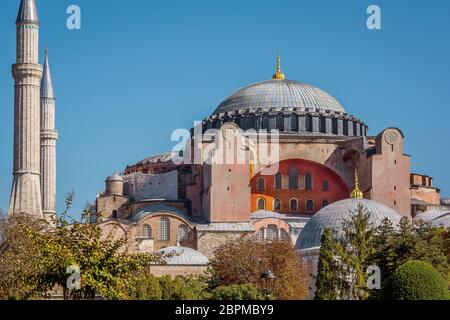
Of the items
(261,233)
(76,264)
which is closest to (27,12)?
(261,233)

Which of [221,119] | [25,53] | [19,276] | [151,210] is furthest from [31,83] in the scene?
[19,276]

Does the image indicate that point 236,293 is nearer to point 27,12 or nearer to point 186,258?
point 186,258

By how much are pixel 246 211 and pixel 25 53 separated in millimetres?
10174

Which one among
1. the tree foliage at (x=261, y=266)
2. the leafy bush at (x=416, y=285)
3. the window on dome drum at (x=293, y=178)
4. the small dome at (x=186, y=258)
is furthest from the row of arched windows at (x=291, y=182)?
the leafy bush at (x=416, y=285)

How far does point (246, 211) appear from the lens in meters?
46.8

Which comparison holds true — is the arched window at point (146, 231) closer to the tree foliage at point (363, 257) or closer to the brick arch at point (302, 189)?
the brick arch at point (302, 189)

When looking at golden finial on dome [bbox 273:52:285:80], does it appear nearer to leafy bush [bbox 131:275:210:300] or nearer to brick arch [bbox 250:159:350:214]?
brick arch [bbox 250:159:350:214]

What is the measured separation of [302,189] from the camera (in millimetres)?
50156

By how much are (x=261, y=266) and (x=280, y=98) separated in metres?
16.5

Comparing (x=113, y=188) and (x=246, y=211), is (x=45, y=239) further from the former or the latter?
(x=113, y=188)

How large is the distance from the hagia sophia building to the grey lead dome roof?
53mm

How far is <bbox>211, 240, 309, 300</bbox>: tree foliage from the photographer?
35594 millimetres

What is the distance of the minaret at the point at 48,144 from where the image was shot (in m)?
51.8

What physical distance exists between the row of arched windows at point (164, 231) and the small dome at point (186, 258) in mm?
2720
